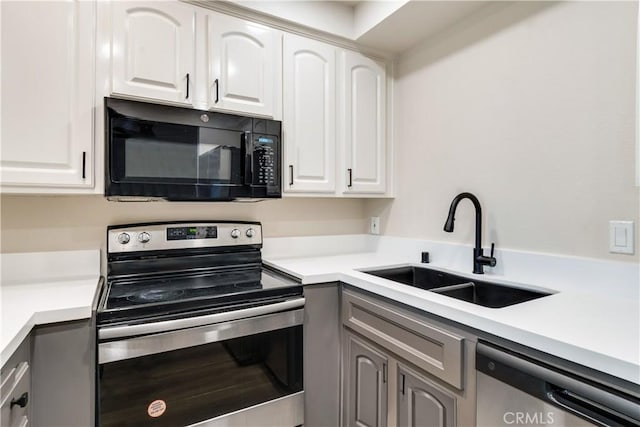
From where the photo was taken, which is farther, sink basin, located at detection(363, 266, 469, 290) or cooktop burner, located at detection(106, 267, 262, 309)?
sink basin, located at detection(363, 266, 469, 290)

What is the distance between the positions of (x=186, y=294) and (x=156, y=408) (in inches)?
16.0

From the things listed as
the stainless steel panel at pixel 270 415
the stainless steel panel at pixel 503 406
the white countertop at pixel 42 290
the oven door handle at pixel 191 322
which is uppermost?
the white countertop at pixel 42 290

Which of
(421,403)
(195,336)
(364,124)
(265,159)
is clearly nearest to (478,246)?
(421,403)

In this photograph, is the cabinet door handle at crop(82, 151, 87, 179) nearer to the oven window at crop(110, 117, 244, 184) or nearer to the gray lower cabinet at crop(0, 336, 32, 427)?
the oven window at crop(110, 117, 244, 184)

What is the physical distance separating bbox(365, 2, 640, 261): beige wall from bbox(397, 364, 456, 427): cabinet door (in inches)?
29.9

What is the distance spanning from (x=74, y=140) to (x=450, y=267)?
5.99ft

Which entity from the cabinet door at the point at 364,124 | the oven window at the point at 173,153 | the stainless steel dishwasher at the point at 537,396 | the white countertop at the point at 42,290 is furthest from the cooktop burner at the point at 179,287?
the stainless steel dishwasher at the point at 537,396

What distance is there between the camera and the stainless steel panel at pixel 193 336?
1143 mm

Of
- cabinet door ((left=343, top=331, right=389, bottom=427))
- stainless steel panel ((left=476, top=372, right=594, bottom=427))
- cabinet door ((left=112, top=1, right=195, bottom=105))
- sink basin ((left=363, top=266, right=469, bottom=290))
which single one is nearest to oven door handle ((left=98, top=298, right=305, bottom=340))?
cabinet door ((left=343, top=331, right=389, bottom=427))

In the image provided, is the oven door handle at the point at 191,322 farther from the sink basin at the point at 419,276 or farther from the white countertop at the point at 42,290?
the sink basin at the point at 419,276

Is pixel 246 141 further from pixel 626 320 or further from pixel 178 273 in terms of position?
pixel 626 320

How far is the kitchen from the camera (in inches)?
47.5

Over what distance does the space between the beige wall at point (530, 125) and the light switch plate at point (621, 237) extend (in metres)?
0.02

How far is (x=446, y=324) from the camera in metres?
1.09
